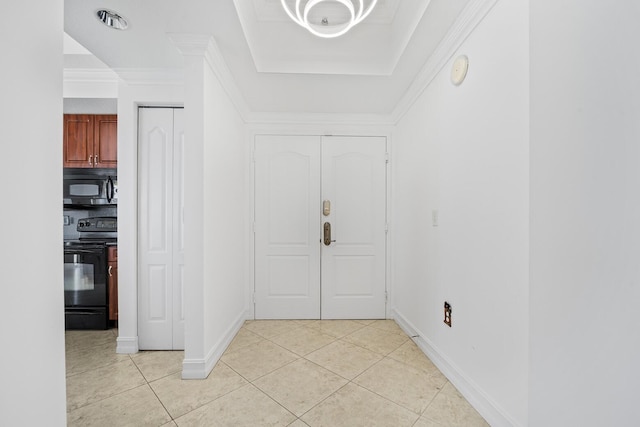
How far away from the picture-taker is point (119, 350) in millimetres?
2252

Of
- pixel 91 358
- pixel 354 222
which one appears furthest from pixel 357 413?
pixel 91 358

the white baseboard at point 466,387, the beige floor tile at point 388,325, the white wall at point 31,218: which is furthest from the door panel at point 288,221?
the white wall at point 31,218

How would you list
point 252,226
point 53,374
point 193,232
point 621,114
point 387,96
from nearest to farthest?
point 621,114, point 53,374, point 193,232, point 387,96, point 252,226

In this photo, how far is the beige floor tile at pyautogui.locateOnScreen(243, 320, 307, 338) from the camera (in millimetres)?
2672

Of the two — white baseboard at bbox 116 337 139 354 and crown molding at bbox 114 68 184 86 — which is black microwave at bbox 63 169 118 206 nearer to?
crown molding at bbox 114 68 184 86

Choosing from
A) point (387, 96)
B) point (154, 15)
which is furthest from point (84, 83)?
point (387, 96)

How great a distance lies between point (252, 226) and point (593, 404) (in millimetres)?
2880

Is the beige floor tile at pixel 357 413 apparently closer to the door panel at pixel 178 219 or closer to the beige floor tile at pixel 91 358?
the door panel at pixel 178 219

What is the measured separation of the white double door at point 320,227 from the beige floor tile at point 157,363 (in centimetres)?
104

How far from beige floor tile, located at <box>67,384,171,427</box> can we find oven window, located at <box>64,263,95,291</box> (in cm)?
148

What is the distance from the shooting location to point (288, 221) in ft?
10.2

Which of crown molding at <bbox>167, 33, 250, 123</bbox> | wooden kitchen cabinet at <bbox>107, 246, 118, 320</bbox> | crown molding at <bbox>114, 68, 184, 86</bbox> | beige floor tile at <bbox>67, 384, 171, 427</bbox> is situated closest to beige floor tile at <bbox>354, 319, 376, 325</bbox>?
beige floor tile at <bbox>67, 384, 171, 427</bbox>

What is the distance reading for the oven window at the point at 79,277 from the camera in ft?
8.71

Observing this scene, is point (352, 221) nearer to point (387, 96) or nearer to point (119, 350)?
point (387, 96)
